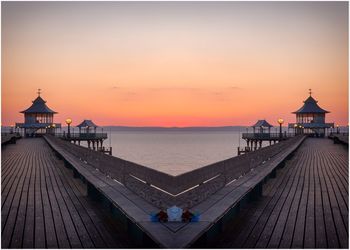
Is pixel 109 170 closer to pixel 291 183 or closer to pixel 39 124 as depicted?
pixel 291 183

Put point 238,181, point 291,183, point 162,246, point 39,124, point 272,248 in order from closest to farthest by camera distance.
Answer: point 162,246 < point 272,248 < point 238,181 < point 291,183 < point 39,124

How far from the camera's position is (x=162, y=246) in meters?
5.25

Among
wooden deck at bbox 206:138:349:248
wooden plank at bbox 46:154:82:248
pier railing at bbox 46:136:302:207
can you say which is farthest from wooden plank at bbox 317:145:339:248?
wooden plank at bbox 46:154:82:248

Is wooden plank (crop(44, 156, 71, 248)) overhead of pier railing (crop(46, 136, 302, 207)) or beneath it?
beneath

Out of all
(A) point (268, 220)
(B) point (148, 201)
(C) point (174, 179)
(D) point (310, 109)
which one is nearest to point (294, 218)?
(A) point (268, 220)

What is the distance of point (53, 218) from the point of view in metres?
8.29

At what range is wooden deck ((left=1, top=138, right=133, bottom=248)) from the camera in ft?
22.1

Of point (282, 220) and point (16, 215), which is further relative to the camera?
point (16, 215)

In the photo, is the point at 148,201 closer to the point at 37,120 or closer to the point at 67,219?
the point at 67,219

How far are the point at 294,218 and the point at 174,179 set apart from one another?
138 inches

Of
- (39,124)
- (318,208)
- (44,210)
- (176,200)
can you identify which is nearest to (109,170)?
(44,210)

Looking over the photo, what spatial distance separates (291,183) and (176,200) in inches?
315

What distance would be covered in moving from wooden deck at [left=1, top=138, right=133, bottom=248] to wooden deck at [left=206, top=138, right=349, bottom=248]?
91.3 inches

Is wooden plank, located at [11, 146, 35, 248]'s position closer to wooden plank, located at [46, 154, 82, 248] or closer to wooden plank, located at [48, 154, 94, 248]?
wooden plank, located at [46, 154, 82, 248]
